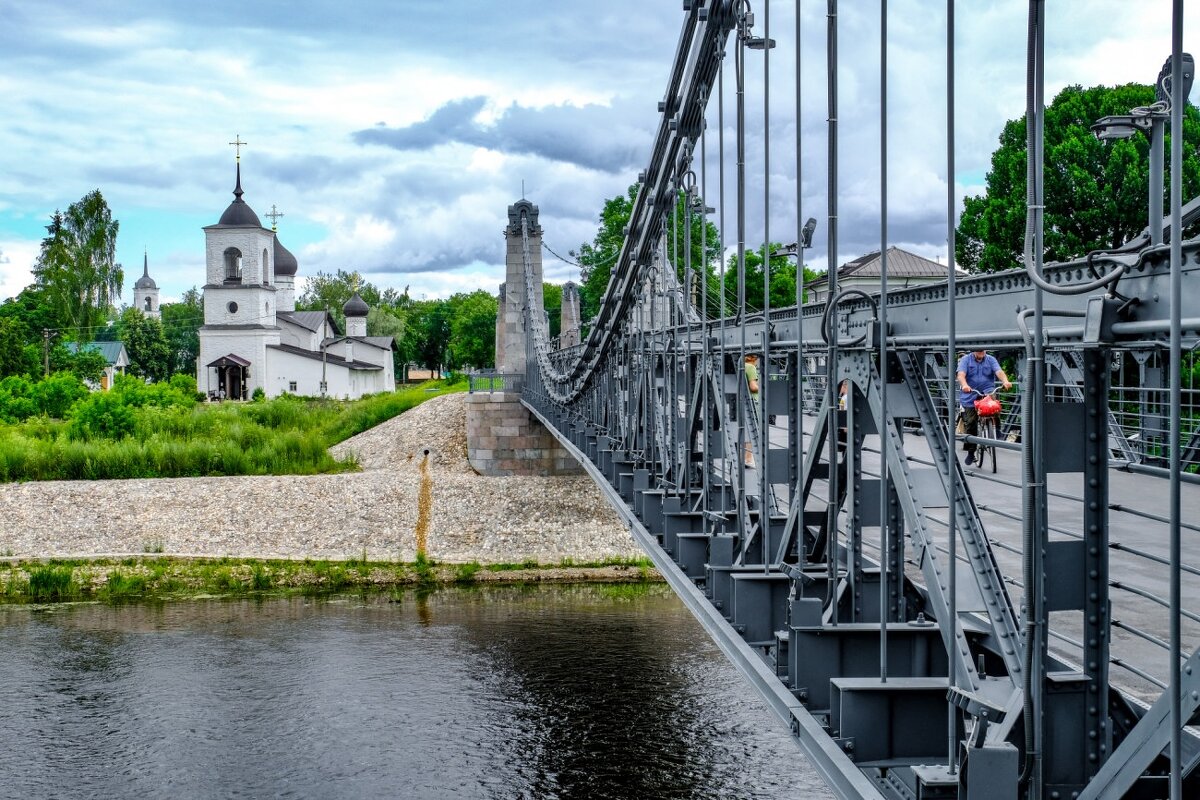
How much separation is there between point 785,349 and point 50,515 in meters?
19.5

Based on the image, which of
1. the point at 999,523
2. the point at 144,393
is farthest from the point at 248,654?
the point at 144,393

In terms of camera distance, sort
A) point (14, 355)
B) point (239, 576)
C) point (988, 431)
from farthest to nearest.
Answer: point (14, 355)
point (239, 576)
point (988, 431)

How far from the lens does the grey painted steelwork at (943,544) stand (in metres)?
2.60

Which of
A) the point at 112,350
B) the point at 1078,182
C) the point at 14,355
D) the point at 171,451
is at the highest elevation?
the point at 112,350

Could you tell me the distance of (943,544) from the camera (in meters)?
7.93

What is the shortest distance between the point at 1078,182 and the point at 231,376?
47.1m

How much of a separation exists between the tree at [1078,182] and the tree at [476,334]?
53.3 meters

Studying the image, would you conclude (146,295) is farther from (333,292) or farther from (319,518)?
(319,518)

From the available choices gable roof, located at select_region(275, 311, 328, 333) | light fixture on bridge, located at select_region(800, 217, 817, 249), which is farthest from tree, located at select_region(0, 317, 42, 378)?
light fixture on bridge, located at select_region(800, 217, 817, 249)

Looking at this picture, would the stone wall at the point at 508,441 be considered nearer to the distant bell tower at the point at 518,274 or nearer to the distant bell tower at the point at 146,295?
the distant bell tower at the point at 518,274

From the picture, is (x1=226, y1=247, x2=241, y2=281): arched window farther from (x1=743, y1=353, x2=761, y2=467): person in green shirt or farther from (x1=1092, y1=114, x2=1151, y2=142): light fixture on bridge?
(x1=1092, y1=114, x2=1151, y2=142): light fixture on bridge

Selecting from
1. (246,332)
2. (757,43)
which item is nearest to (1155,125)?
(757,43)

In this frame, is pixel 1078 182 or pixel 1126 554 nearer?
pixel 1126 554

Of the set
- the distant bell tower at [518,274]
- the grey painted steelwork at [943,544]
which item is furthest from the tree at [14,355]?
the grey painted steelwork at [943,544]
